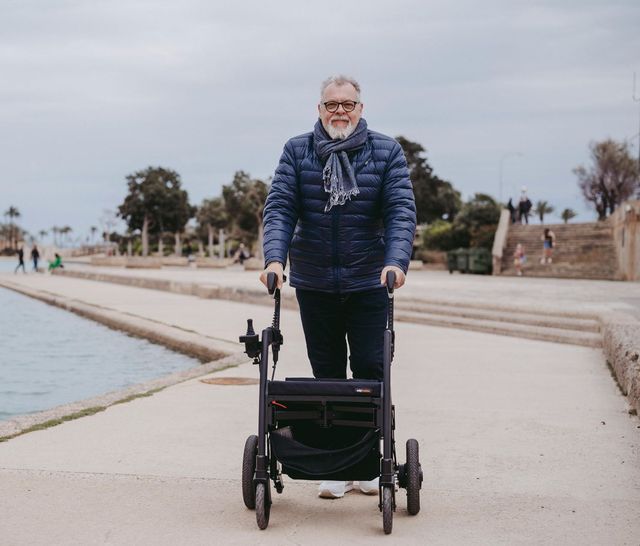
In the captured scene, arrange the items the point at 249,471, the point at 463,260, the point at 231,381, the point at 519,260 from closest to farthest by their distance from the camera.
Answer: the point at 249,471, the point at 231,381, the point at 519,260, the point at 463,260

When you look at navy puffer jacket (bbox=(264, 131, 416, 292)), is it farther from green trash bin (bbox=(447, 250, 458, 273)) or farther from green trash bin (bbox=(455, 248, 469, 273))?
green trash bin (bbox=(447, 250, 458, 273))

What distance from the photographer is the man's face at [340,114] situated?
403cm

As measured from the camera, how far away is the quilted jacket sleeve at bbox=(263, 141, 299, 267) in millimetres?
3990

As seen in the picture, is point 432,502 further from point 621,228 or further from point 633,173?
point 633,173

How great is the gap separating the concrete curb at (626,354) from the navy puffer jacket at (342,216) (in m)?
2.91

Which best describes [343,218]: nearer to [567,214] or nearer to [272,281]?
[272,281]

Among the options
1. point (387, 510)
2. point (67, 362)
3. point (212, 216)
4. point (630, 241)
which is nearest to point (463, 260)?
point (630, 241)

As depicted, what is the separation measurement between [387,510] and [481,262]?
119 feet

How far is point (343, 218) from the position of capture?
4.07 m

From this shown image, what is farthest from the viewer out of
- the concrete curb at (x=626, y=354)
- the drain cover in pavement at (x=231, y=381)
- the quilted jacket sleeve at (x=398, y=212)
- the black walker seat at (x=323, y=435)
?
the drain cover in pavement at (x=231, y=381)

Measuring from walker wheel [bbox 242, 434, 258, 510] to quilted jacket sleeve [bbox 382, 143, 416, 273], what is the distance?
99 cm

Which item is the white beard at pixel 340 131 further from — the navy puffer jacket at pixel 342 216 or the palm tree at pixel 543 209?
the palm tree at pixel 543 209

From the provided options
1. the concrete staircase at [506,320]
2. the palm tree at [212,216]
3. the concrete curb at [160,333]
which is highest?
the palm tree at [212,216]

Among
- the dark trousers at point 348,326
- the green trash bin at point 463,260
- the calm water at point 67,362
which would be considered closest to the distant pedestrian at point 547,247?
the green trash bin at point 463,260
